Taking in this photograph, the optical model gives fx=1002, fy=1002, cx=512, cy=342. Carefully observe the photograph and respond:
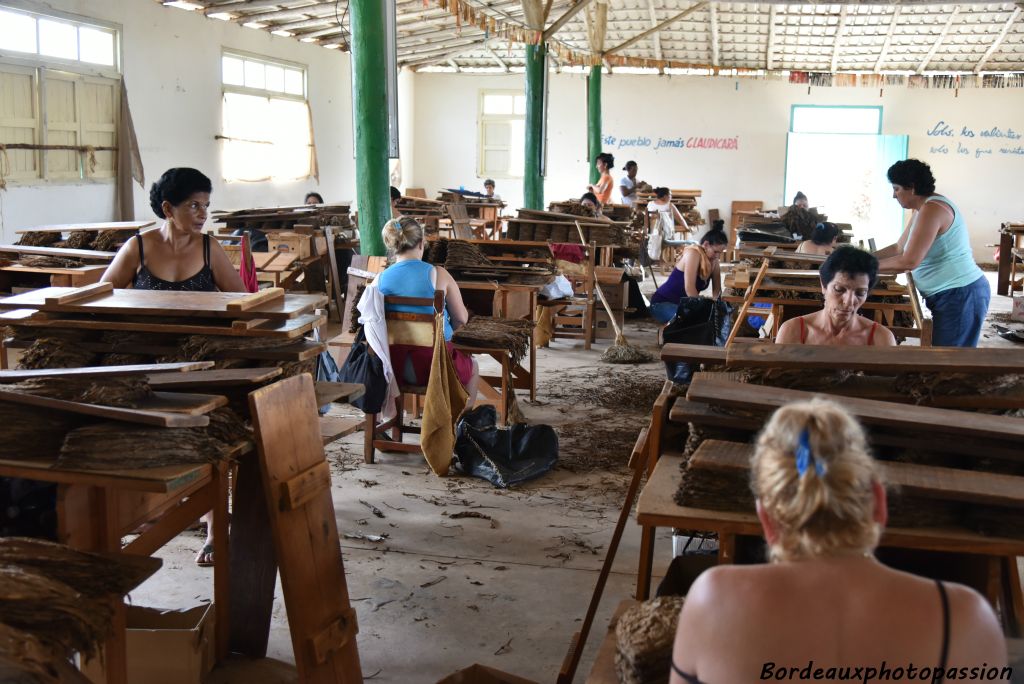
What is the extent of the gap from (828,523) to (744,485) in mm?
660

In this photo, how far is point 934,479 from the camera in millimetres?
2225

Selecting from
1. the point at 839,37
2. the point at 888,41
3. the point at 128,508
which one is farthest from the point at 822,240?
the point at 888,41

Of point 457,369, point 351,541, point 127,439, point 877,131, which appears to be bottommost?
point 351,541

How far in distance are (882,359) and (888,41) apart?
1704cm

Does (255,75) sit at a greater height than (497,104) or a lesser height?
lesser

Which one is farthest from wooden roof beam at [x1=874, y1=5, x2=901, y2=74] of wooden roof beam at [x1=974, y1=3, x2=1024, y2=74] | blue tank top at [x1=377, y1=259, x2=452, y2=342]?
blue tank top at [x1=377, y1=259, x2=452, y2=342]

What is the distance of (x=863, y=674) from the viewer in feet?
5.18

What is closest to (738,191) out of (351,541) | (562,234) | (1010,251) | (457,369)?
(1010,251)

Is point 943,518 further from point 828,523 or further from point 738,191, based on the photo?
point 738,191

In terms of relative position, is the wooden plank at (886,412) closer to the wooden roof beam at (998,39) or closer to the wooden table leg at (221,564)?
the wooden table leg at (221,564)

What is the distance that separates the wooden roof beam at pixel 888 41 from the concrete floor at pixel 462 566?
13574 millimetres

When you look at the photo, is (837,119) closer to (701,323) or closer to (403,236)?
(701,323)

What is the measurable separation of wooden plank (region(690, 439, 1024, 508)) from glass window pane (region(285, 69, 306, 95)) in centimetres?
1368

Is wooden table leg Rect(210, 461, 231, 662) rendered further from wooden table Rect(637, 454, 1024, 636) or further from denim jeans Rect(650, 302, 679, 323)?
denim jeans Rect(650, 302, 679, 323)
